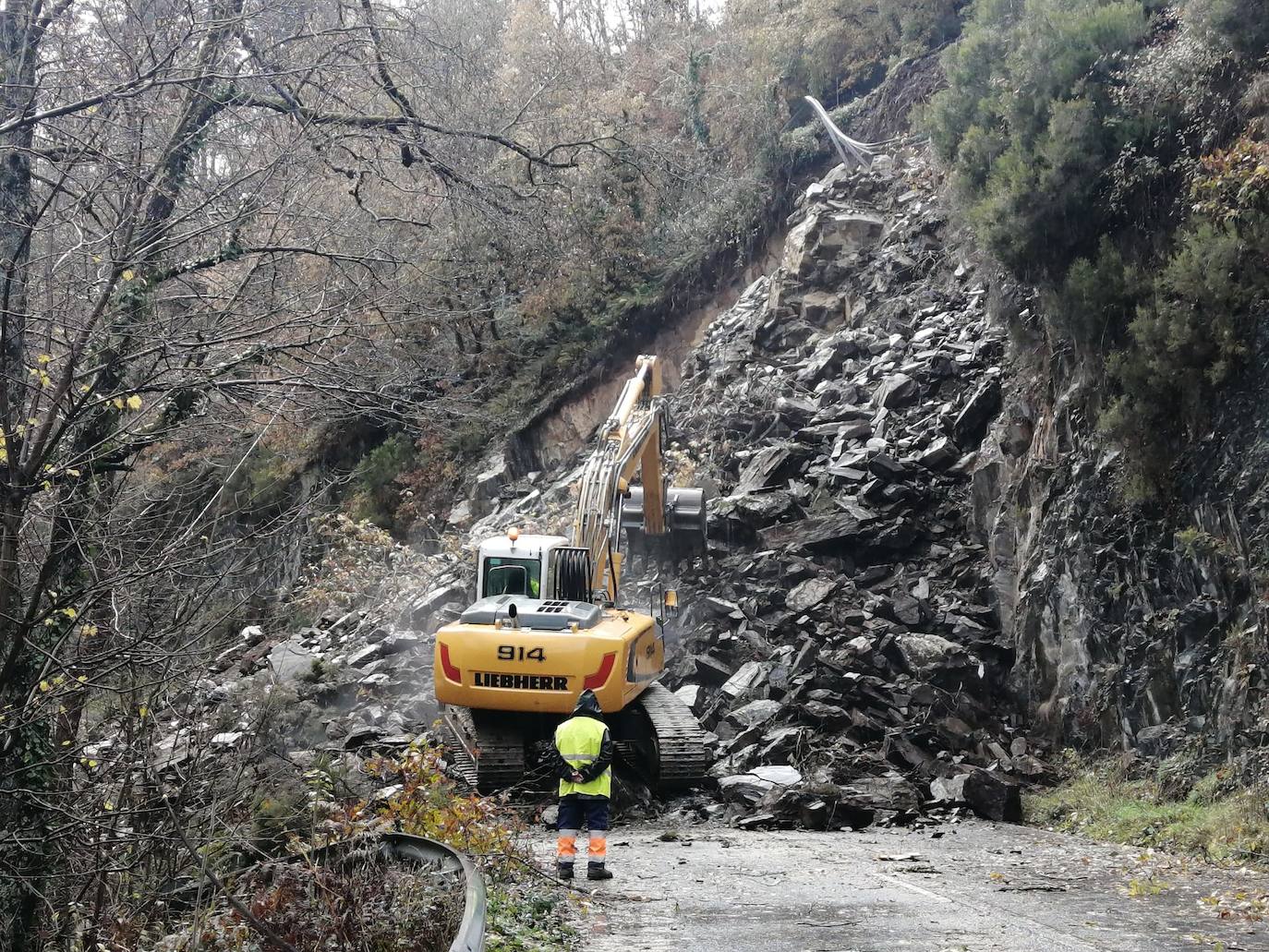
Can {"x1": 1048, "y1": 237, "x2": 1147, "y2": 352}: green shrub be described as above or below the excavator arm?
above

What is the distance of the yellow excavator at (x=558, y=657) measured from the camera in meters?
12.3

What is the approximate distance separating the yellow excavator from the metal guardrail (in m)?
5.33

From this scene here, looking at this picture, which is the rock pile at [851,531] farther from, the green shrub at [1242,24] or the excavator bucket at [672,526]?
the green shrub at [1242,24]

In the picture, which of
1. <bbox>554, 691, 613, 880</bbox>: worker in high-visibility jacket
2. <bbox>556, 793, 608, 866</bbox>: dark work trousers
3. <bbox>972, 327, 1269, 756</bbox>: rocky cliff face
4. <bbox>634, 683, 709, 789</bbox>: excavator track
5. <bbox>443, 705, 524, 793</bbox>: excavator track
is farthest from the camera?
<bbox>634, 683, 709, 789</bbox>: excavator track

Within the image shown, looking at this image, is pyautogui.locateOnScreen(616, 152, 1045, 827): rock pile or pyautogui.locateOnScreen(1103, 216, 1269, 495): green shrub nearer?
pyautogui.locateOnScreen(1103, 216, 1269, 495): green shrub

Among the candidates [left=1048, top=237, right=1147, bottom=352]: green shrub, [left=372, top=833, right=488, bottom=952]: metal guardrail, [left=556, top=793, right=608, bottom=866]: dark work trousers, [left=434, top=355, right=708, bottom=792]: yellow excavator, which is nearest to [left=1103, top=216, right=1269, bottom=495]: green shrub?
[left=1048, top=237, right=1147, bottom=352]: green shrub

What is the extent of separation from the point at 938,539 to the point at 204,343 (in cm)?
1409

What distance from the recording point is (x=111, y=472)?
7277 millimetres

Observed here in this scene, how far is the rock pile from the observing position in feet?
45.5

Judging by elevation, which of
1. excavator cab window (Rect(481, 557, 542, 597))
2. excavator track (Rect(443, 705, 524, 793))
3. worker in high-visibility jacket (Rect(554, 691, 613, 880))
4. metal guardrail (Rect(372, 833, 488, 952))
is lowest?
excavator track (Rect(443, 705, 524, 793))

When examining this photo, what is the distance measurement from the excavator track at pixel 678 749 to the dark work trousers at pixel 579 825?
3255 mm

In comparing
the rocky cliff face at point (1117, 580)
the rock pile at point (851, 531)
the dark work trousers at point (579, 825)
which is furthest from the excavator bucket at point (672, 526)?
the dark work trousers at point (579, 825)

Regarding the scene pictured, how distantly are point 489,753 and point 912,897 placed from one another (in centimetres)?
573

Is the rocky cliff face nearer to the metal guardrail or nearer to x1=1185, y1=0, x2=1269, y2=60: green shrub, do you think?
x1=1185, y1=0, x2=1269, y2=60: green shrub
